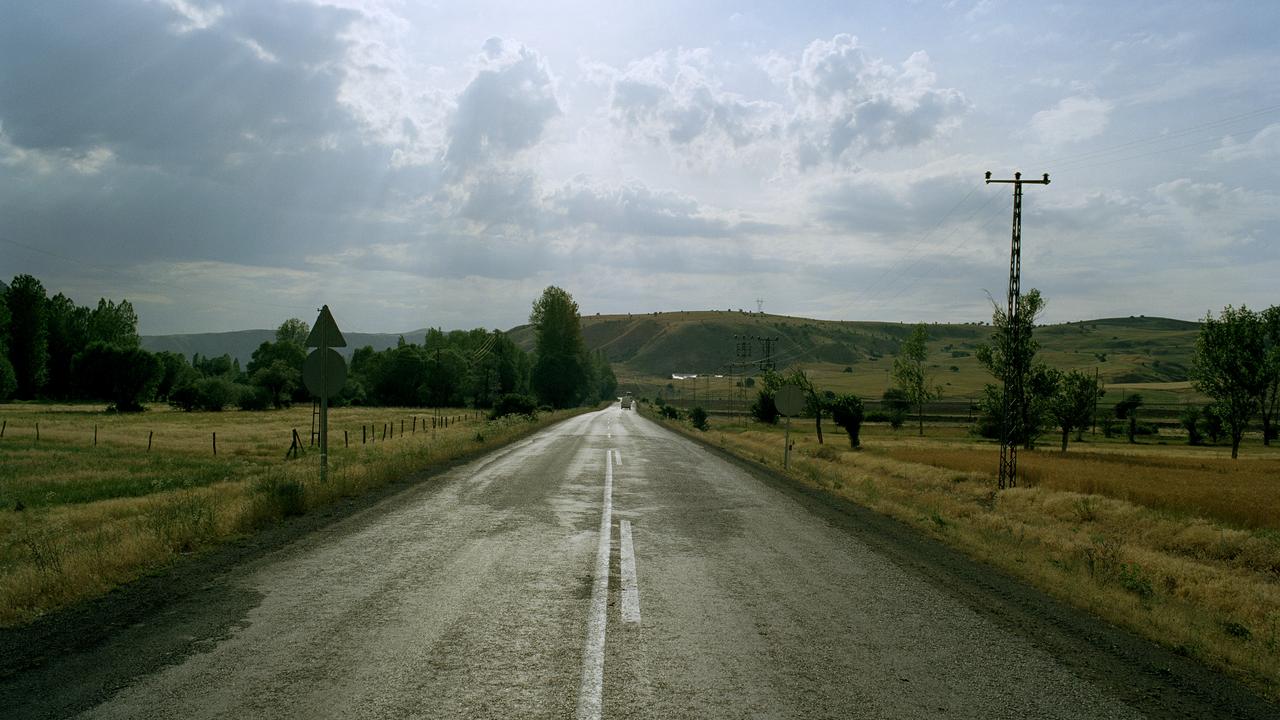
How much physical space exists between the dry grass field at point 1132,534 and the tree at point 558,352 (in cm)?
6954

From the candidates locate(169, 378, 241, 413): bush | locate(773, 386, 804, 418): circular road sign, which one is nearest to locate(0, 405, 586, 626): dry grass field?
locate(773, 386, 804, 418): circular road sign

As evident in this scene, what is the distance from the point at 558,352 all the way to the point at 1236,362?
75045 millimetres

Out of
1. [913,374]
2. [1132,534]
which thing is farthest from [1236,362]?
[1132,534]

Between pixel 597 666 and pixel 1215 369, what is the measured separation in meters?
64.7

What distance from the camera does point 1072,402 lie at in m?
59.4

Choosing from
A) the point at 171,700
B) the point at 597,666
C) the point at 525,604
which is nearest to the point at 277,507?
the point at 525,604

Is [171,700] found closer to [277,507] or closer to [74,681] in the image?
[74,681]

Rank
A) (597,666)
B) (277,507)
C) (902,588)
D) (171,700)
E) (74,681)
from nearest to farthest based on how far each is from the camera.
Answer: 1. (171,700)
2. (74,681)
3. (597,666)
4. (902,588)
5. (277,507)

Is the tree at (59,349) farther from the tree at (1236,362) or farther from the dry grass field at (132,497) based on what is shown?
the tree at (1236,362)

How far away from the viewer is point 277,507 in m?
11.6

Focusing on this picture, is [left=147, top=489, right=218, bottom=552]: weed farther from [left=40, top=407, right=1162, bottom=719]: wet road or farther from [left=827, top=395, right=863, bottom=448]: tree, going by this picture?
[left=827, top=395, right=863, bottom=448]: tree

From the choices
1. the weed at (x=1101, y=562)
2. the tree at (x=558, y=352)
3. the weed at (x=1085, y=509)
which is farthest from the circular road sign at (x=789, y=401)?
the tree at (x=558, y=352)

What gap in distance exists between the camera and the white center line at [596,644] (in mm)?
4508

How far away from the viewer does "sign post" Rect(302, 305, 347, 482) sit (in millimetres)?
14250
